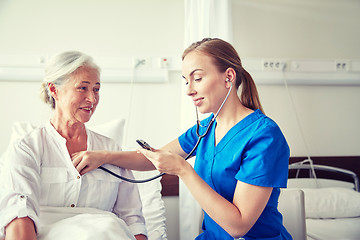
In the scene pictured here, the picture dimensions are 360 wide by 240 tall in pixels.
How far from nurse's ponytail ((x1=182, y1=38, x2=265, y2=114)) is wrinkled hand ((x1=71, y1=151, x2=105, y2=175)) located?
55cm

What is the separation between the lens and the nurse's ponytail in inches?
45.6

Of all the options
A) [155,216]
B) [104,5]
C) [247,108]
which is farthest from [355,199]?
[104,5]

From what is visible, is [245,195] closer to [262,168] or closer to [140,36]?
[262,168]

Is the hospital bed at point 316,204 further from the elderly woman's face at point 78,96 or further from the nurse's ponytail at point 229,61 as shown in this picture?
the elderly woman's face at point 78,96

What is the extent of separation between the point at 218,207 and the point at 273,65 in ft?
4.99

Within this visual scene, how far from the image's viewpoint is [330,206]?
5.79ft

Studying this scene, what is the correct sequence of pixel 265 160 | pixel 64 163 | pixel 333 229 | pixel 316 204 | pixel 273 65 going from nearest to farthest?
pixel 265 160, pixel 64 163, pixel 333 229, pixel 316 204, pixel 273 65

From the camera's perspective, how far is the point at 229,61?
1176mm

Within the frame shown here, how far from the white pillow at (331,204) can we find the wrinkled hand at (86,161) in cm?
126

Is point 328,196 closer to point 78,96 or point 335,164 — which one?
point 335,164

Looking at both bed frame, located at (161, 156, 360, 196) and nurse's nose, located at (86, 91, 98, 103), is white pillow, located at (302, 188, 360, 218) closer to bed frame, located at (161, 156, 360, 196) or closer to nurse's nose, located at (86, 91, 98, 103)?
bed frame, located at (161, 156, 360, 196)

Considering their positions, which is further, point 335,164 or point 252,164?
point 335,164

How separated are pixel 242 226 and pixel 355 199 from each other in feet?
3.90

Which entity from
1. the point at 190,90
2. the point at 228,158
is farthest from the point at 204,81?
the point at 228,158
